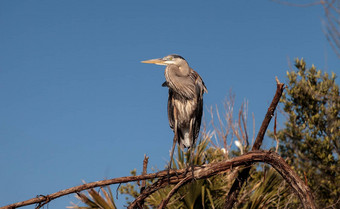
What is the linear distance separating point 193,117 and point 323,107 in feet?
21.6

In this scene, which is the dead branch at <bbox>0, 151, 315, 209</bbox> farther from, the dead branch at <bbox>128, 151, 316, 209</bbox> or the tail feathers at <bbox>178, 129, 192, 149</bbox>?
the tail feathers at <bbox>178, 129, 192, 149</bbox>

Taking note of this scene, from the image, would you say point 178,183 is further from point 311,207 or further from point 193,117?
point 311,207

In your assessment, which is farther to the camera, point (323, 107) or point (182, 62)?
point (323, 107)

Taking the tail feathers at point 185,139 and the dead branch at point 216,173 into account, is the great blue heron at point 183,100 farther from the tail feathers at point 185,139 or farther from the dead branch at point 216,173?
the dead branch at point 216,173

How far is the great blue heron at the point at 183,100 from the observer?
5.69 metres

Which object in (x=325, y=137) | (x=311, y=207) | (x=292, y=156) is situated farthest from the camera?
(x=292, y=156)

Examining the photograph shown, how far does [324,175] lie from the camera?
36.0 feet

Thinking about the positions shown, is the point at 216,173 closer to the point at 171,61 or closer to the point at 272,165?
the point at 272,165

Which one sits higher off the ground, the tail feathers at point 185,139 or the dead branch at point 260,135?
the tail feathers at point 185,139

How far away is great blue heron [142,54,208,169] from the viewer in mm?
5688

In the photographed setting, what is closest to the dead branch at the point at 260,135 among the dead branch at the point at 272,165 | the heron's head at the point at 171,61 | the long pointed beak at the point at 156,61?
the dead branch at the point at 272,165

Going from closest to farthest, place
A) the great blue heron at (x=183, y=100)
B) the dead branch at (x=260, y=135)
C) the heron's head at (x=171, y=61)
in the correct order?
the dead branch at (x=260, y=135), the great blue heron at (x=183, y=100), the heron's head at (x=171, y=61)

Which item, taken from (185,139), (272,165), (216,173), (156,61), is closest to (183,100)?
(185,139)

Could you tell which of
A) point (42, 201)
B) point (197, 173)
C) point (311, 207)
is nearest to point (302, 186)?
point (311, 207)
